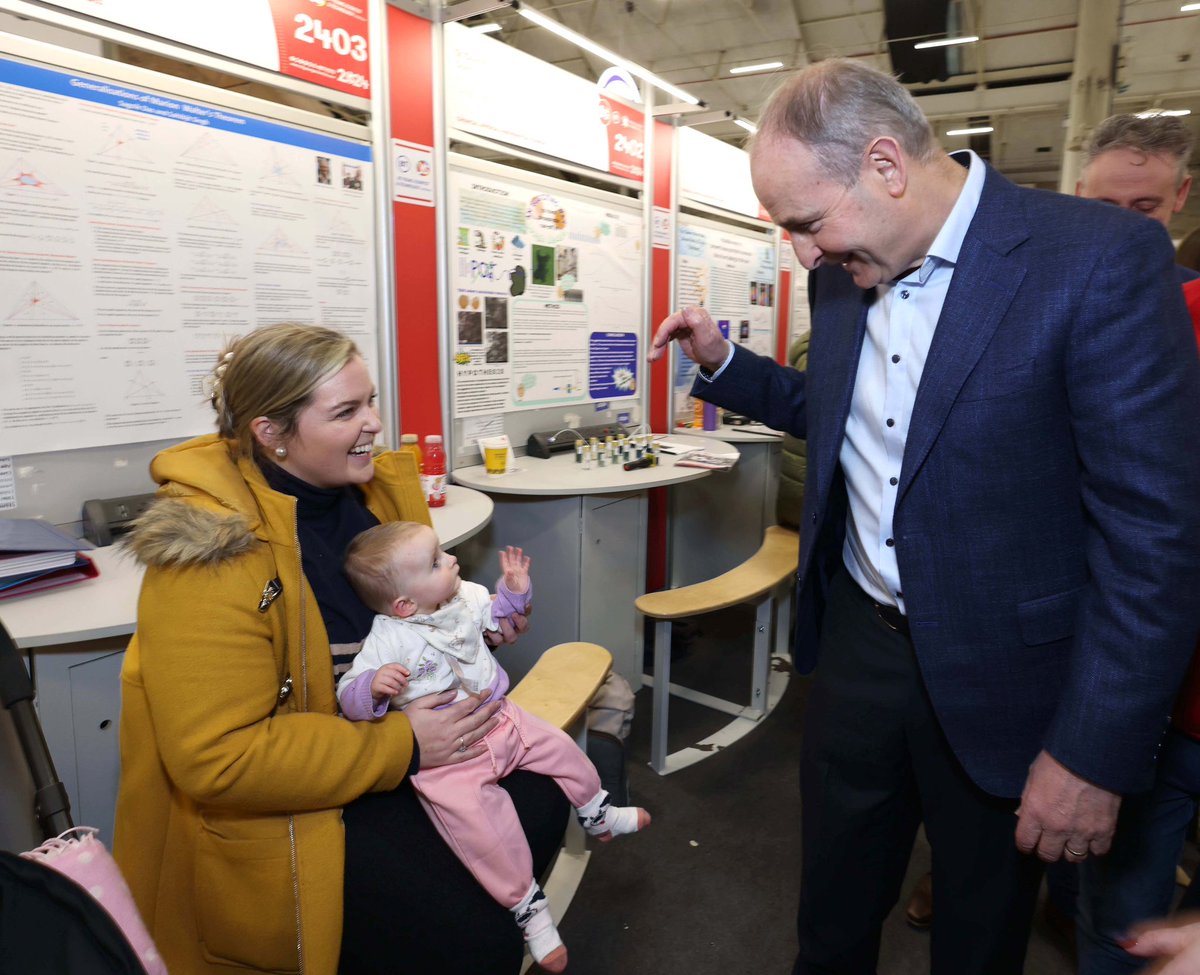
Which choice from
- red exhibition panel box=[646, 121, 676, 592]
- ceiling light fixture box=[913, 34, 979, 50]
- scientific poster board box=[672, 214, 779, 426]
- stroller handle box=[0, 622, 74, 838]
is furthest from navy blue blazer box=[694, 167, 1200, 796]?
ceiling light fixture box=[913, 34, 979, 50]

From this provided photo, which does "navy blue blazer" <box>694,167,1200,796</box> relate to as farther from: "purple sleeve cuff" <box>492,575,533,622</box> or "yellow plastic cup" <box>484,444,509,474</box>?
"yellow plastic cup" <box>484,444,509,474</box>

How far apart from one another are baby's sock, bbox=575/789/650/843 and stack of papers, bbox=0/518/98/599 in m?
1.14

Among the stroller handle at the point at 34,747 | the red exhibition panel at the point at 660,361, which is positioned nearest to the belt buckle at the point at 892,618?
the stroller handle at the point at 34,747

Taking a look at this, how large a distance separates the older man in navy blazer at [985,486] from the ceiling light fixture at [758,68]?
8472mm

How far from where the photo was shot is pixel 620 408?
3.83 meters

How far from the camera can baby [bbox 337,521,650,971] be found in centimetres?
129

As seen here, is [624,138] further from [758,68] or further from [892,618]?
[758,68]

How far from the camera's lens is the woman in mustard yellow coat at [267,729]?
1.11m

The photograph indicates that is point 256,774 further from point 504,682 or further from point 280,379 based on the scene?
point 280,379

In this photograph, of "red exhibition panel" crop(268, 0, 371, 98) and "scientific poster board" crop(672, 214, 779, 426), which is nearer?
"red exhibition panel" crop(268, 0, 371, 98)

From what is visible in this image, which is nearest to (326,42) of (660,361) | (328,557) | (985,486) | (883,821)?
(328,557)

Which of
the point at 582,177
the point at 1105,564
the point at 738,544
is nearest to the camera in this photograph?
the point at 1105,564

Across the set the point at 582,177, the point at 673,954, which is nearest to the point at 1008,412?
the point at 673,954

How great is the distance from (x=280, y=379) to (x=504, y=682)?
707mm
